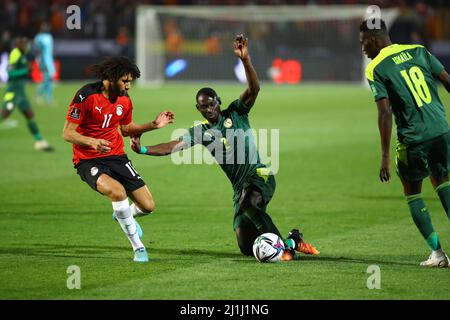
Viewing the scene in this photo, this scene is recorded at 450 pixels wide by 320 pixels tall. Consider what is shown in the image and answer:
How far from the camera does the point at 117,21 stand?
4181cm

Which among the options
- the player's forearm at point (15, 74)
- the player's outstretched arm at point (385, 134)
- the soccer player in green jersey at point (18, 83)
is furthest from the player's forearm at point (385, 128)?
the player's forearm at point (15, 74)

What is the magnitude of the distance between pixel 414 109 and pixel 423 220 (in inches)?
42.7

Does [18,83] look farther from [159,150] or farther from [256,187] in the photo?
[256,187]

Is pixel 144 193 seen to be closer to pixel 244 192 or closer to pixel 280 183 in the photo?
pixel 244 192

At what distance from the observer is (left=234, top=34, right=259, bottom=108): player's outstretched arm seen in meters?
9.80

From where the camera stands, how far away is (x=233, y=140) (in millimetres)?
10227

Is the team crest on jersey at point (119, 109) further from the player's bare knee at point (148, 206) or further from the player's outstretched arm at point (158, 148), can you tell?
the player's bare knee at point (148, 206)

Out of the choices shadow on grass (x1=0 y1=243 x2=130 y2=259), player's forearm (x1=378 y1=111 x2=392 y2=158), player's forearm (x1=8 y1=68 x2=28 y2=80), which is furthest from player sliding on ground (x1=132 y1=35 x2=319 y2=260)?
player's forearm (x1=8 y1=68 x2=28 y2=80)

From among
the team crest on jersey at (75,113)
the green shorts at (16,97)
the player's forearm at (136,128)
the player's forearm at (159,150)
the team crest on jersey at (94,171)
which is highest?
the green shorts at (16,97)

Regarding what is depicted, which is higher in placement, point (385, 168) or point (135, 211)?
point (385, 168)

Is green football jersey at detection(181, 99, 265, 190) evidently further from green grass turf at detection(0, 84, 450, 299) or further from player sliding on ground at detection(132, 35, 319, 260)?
green grass turf at detection(0, 84, 450, 299)

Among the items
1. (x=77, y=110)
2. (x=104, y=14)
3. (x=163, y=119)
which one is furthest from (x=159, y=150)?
(x=104, y=14)

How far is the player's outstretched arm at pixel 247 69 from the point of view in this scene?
9805mm
